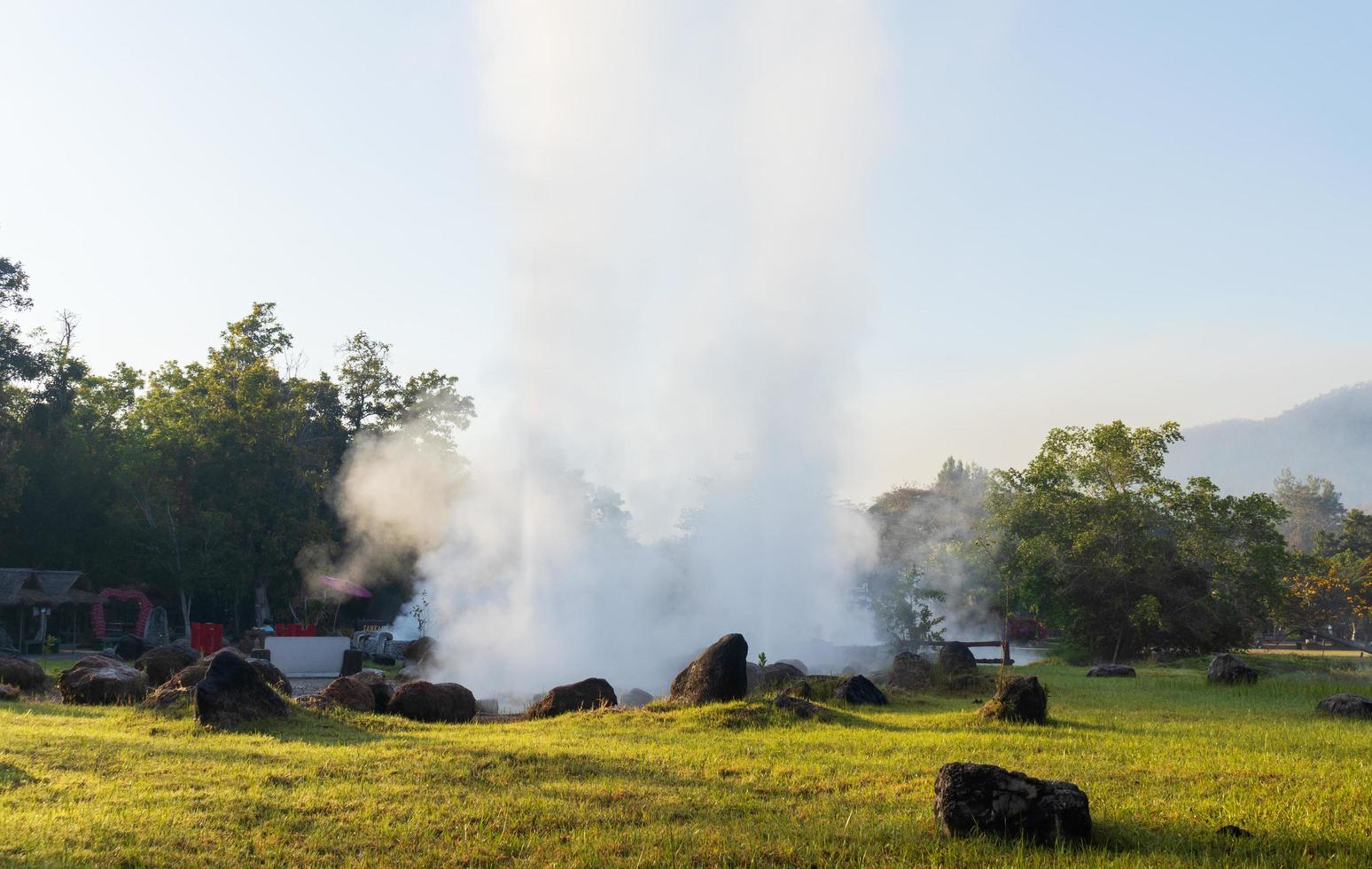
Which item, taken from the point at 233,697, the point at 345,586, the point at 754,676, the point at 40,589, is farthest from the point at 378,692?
the point at 345,586

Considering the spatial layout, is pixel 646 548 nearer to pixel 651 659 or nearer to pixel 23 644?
pixel 651 659

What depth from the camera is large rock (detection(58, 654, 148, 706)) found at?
1786cm

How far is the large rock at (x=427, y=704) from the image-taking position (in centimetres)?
1738

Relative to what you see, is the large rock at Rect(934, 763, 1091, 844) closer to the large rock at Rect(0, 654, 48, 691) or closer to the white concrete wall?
the large rock at Rect(0, 654, 48, 691)

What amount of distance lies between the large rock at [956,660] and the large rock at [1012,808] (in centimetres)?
1616

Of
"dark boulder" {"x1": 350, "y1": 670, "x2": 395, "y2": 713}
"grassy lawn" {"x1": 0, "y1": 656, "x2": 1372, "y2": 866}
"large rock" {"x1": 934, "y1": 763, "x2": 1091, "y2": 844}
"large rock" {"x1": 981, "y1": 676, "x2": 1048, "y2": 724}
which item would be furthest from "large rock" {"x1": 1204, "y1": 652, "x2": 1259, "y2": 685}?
"dark boulder" {"x1": 350, "y1": 670, "x2": 395, "y2": 713}

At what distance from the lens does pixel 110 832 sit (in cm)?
774

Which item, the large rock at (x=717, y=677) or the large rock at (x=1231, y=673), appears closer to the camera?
the large rock at (x=717, y=677)

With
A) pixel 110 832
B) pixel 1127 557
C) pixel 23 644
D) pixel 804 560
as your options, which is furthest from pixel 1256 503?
pixel 23 644

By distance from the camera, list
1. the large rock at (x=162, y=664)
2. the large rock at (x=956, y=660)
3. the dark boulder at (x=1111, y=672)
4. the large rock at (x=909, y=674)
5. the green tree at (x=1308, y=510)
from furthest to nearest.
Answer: the green tree at (x=1308, y=510), the dark boulder at (x=1111, y=672), the large rock at (x=956, y=660), the large rock at (x=162, y=664), the large rock at (x=909, y=674)

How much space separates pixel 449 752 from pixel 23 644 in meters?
36.3

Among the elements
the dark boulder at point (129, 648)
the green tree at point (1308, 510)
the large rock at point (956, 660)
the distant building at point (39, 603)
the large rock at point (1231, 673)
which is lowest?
the large rock at point (1231, 673)

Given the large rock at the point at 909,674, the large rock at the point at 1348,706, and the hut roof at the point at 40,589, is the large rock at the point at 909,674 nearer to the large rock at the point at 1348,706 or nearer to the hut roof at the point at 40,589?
the large rock at the point at 1348,706

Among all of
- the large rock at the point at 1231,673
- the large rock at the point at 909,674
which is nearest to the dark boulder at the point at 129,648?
the large rock at the point at 909,674
